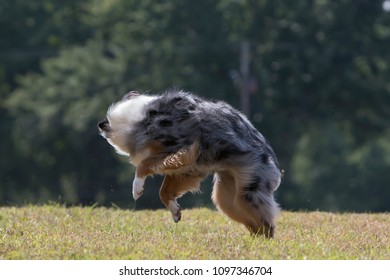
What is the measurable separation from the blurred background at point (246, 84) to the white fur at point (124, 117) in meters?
27.3

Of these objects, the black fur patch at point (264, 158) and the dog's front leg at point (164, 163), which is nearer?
the dog's front leg at point (164, 163)

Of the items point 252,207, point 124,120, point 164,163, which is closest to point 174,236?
point 164,163

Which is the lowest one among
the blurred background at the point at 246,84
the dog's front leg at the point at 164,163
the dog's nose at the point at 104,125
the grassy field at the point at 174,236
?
the blurred background at the point at 246,84

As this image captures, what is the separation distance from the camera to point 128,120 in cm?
1062

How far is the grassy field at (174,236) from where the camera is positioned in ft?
28.7

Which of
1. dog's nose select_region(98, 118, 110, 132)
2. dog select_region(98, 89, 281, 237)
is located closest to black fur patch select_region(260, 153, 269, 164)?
dog select_region(98, 89, 281, 237)

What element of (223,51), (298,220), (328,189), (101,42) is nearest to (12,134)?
(101,42)

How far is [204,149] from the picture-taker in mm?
10344

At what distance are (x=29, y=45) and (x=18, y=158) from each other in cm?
667

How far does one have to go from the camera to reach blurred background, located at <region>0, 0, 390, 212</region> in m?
39.8

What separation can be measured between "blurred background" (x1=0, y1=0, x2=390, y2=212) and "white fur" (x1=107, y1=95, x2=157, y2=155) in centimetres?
2727

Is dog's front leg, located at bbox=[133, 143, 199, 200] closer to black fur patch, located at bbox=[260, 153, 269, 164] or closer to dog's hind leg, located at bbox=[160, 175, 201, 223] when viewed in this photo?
dog's hind leg, located at bbox=[160, 175, 201, 223]

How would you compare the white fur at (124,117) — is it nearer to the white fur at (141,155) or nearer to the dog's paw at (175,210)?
the white fur at (141,155)

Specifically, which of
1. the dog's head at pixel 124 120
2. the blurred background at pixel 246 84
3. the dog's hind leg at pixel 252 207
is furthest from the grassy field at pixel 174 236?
the blurred background at pixel 246 84
